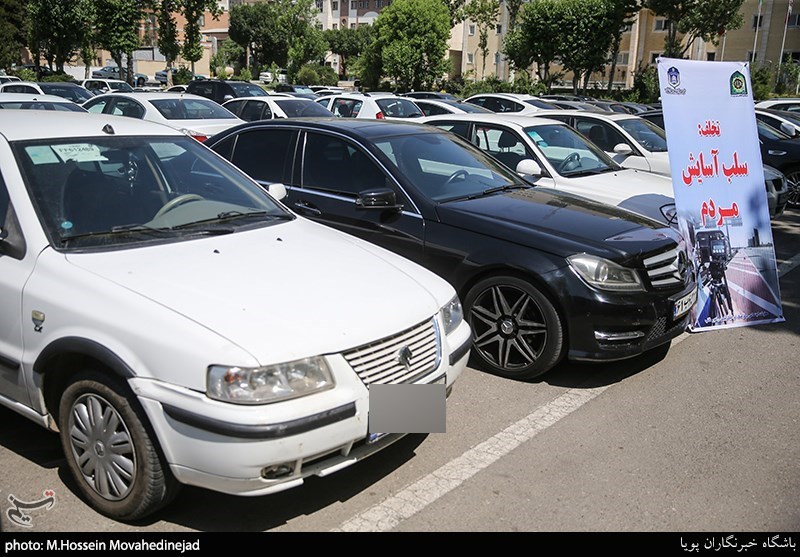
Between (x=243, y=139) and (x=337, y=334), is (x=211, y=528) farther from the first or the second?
(x=243, y=139)

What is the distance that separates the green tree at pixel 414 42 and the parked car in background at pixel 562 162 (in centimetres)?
3220

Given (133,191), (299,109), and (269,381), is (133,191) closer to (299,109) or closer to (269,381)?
(269,381)

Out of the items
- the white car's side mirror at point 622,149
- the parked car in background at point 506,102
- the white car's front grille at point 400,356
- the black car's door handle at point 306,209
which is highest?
the parked car in background at point 506,102

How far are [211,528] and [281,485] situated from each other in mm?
538

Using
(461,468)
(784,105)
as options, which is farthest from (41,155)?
(784,105)

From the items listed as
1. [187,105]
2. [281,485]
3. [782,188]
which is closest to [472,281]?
[281,485]

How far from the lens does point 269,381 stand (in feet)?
9.69

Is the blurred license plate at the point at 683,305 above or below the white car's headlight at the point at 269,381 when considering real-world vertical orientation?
below

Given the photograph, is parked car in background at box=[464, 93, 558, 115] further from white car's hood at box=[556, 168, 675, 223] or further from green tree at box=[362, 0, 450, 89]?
green tree at box=[362, 0, 450, 89]

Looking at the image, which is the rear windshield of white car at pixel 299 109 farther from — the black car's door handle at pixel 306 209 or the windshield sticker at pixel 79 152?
the windshield sticker at pixel 79 152

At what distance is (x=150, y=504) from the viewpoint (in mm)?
3145

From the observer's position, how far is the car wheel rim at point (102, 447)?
3141 millimetres

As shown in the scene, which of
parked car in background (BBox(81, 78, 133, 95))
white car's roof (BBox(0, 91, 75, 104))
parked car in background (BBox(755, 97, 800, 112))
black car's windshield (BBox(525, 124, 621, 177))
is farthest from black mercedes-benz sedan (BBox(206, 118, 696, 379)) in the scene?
parked car in background (BBox(81, 78, 133, 95))

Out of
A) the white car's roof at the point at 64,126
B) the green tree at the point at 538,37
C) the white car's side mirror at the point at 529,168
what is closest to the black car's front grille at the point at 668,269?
the white car's side mirror at the point at 529,168
